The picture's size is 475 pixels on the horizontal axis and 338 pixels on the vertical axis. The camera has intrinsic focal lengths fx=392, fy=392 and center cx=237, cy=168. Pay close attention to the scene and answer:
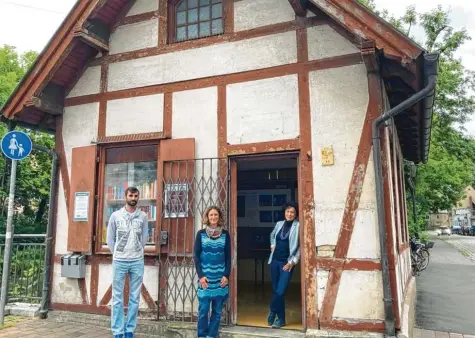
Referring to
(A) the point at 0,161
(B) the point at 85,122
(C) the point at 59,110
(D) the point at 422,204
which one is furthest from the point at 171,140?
(D) the point at 422,204

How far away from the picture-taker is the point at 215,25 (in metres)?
6.14

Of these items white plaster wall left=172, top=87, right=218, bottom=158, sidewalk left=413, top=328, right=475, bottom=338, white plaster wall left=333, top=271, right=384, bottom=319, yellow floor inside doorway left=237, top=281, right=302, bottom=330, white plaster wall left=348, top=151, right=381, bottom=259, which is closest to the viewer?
white plaster wall left=333, top=271, right=384, bottom=319

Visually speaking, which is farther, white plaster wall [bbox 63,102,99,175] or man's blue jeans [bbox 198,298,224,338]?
white plaster wall [bbox 63,102,99,175]

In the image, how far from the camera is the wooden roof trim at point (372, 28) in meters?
4.25

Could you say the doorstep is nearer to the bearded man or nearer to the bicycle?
the bearded man

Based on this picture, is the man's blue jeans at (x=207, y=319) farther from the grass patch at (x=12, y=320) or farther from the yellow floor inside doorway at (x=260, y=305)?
the grass patch at (x=12, y=320)

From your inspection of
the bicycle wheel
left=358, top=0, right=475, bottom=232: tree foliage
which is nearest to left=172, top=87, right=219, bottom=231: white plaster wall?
the bicycle wheel

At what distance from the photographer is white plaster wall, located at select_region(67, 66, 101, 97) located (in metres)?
6.54

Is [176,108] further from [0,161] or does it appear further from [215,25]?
[0,161]

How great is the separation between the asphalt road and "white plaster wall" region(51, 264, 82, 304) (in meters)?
5.65

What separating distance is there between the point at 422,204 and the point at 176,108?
70.4 ft

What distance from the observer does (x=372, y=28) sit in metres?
4.44

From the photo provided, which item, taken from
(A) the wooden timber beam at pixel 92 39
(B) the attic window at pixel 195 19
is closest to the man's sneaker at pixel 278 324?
(B) the attic window at pixel 195 19

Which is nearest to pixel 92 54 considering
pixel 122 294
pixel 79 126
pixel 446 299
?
pixel 79 126
